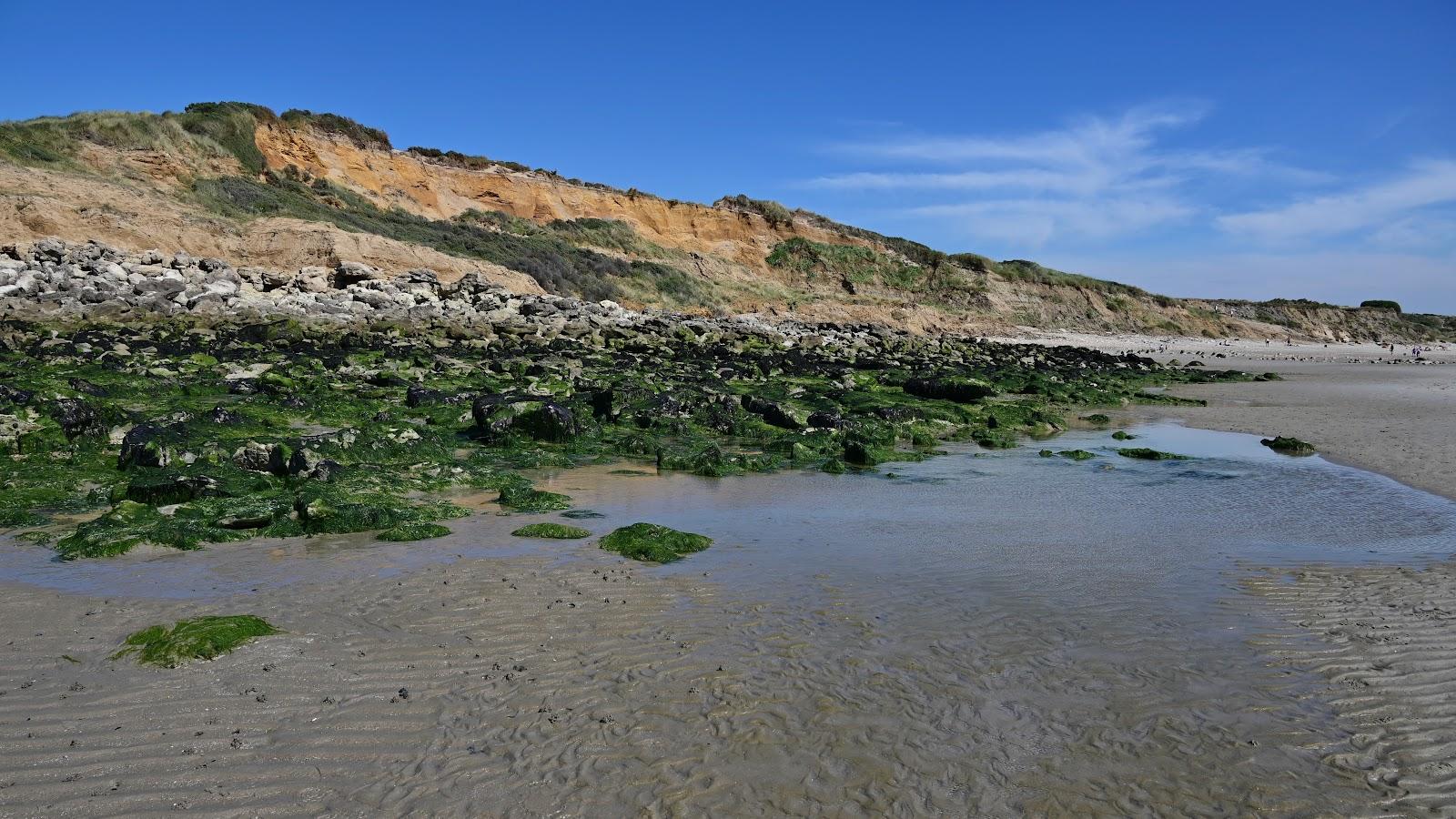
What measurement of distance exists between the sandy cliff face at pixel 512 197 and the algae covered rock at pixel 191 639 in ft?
143

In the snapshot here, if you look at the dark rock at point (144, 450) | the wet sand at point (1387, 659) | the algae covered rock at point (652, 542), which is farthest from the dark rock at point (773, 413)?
the dark rock at point (144, 450)

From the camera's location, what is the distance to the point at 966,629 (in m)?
5.10

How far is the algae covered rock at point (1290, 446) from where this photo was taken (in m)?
12.2

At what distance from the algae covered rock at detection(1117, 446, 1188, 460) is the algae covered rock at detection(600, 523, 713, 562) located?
24.6 feet

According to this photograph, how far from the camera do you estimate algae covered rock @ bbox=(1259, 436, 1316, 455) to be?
40.1 ft

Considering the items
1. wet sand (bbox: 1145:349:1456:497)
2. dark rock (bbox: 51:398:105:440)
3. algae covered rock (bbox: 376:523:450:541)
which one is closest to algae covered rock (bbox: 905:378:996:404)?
wet sand (bbox: 1145:349:1456:497)

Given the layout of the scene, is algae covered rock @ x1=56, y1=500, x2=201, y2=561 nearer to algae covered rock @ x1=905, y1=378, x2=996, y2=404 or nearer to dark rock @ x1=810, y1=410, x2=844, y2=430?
dark rock @ x1=810, y1=410, x2=844, y2=430

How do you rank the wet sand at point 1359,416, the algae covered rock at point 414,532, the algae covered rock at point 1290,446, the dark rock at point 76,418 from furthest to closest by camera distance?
the algae covered rock at point 1290,446
the wet sand at point 1359,416
the dark rock at point 76,418
the algae covered rock at point 414,532

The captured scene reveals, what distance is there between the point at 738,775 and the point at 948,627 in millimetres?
2075

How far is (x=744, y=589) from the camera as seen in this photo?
18.9ft

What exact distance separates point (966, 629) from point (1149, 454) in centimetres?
803

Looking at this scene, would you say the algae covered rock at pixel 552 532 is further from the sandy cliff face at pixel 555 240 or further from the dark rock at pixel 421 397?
the sandy cliff face at pixel 555 240

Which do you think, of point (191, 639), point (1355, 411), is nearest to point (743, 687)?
point (191, 639)

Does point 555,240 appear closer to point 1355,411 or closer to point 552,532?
point 1355,411
